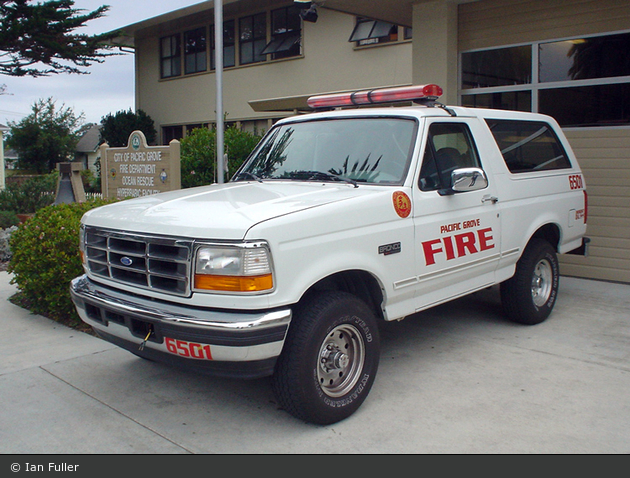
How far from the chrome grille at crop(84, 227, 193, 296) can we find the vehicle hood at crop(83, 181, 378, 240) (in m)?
0.07

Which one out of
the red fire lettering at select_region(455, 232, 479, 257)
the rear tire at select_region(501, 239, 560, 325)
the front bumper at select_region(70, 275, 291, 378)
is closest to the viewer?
the front bumper at select_region(70, 275, 291, 378)

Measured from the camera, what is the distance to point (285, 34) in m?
18.4

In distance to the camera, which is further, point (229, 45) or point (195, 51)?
point (195, 51)

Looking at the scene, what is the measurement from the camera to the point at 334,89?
16.9 metres

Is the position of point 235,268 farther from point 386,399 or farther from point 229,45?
point 229,45

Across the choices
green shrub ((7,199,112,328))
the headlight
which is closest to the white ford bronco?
the headlight

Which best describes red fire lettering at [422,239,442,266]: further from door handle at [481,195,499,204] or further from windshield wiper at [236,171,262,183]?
windshield wiper at [236,171,262,183]

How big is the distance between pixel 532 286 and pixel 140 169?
5.78 m

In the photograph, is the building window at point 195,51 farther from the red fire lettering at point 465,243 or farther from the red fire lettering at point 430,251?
the red fire lettering at point 430,251

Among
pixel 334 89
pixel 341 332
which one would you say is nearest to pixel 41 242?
pixel 341 332

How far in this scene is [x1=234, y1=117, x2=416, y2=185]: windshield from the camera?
185 inches

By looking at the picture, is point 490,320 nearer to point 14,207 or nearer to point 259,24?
point 14,207

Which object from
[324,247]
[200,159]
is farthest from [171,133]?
[324,247]
